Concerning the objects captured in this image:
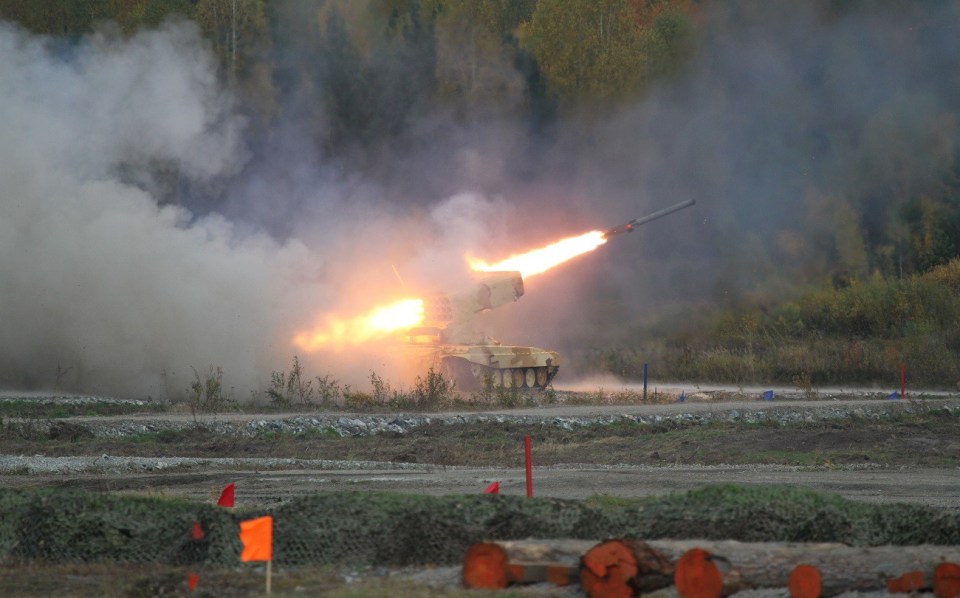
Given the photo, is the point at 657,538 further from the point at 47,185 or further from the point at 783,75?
the point at 783,75

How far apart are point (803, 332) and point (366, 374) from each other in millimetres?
15797

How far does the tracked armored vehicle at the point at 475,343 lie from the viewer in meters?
36.8

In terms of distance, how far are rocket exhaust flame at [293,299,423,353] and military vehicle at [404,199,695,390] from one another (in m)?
0.35

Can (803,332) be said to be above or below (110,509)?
above

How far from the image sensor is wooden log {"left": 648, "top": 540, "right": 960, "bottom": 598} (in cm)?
975

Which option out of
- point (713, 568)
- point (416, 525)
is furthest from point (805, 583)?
point (416, 525)

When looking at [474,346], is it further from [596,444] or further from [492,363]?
[596,444]

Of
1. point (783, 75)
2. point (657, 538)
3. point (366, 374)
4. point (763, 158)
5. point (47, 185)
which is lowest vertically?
point (657, 538)

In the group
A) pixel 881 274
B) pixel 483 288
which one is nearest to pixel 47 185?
pixel 483 288

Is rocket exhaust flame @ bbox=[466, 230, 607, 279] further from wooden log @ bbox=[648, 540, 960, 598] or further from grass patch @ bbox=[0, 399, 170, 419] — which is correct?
wooden log @ bbox=[648, 540, 960, 598]

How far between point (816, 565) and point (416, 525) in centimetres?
344

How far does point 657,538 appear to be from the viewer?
11.4 meters

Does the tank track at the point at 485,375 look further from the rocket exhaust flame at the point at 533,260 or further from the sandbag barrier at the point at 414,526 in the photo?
the sandbag barrier at the point at 414,526

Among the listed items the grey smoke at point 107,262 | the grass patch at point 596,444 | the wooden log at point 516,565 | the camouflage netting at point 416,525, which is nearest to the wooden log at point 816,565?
the wooden log at point 516,565
